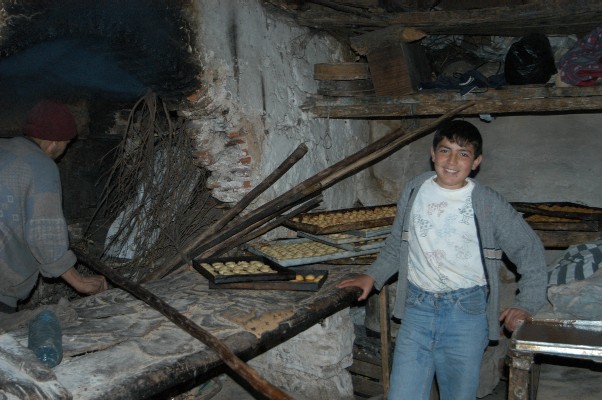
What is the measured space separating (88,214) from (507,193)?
13.4 feet

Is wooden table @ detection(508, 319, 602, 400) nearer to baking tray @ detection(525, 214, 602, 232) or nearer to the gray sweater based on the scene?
baking tray @ detection(525, 214, 602, 232)

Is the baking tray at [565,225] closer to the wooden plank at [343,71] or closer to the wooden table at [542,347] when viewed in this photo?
the wooden table at [542,347]

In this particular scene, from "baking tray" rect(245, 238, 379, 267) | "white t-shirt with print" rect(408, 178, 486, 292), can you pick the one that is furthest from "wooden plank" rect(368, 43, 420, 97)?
"white t-shirt with print" rect(408, 178, 486, 292)

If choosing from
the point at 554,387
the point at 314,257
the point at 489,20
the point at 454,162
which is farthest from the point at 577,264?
the point at 489,20

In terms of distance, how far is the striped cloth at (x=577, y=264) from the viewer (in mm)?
4039

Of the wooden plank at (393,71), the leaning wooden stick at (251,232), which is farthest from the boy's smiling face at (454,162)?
the wooden plank at (393,71)

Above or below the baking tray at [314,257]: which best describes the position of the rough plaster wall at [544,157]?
above

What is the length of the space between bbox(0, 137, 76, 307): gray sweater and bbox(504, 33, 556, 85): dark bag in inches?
139

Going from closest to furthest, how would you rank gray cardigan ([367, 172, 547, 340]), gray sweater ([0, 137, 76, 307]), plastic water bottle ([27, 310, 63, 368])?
plastic water bottle ([27, 310, 63, 368]), gray cardigan ([367, 172, 547, 340]), gray sweater ([0, 137, 76, 307])

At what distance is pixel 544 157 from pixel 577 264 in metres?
1.79

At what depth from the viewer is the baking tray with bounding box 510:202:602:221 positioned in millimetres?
4367

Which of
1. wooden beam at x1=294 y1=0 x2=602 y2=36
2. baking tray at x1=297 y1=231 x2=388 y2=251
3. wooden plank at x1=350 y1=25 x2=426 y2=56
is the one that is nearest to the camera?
baking tray at x1=297 y1=231 x2=388 y2=251

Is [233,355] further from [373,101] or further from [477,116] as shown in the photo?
[477,116]

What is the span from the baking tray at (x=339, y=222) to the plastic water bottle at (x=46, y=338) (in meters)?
1.89
